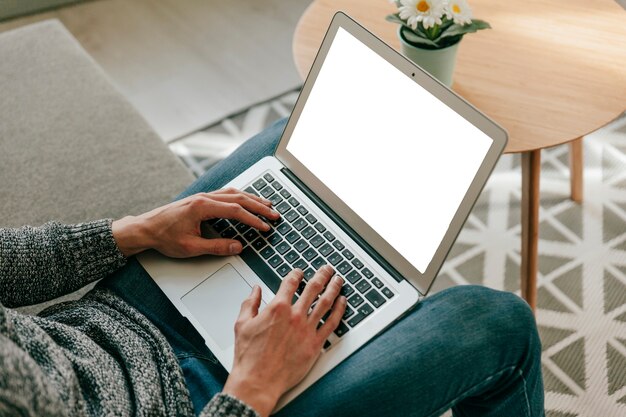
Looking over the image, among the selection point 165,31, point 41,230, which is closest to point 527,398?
point 41,230

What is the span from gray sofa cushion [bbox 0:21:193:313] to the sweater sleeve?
7.5 inches

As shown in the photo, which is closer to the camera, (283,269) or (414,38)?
(283,269)

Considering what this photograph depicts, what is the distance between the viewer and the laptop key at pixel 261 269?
91 centimetres

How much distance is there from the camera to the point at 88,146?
1.31m

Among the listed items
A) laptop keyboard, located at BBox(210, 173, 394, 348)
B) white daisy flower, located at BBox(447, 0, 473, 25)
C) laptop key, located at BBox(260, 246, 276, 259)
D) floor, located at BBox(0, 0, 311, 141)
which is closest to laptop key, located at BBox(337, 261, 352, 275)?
laptop keyboard, located at BBox(210, 173, 394, 348)

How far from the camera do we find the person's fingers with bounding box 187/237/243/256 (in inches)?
36.7

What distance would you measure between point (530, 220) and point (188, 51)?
56.3 inches

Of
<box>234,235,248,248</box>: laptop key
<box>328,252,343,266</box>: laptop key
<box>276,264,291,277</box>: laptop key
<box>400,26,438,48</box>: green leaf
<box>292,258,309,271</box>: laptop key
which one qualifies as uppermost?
<box>400,26,438,48</box>: green leaf

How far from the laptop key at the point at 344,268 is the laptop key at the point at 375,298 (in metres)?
0.05

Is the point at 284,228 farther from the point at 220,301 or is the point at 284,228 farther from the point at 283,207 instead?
the point at 220,301

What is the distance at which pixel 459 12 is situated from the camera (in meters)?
1.04

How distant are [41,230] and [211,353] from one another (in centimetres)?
31

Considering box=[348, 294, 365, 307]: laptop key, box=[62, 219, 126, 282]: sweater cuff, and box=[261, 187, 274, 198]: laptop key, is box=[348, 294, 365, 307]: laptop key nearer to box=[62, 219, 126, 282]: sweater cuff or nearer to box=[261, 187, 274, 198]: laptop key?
box=[261, 187, 274, 198]: laptop key

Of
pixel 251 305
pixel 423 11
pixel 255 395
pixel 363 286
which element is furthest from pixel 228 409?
pixel 423 11
